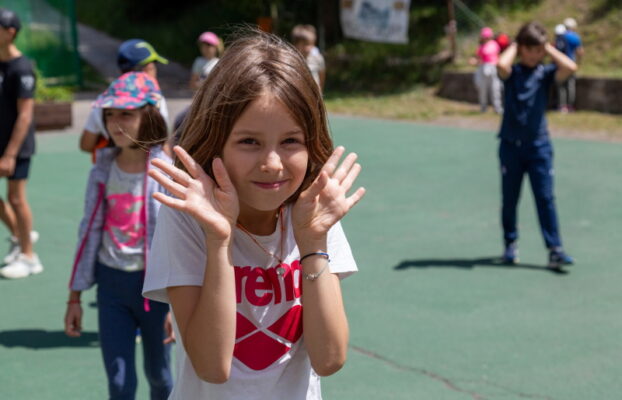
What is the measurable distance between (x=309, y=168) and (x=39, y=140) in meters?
11.7

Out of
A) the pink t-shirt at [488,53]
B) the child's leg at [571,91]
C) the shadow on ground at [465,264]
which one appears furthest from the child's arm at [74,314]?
the pink t-shirt at [488,53]

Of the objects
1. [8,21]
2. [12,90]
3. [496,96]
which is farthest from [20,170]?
[496,96]

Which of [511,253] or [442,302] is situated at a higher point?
[442,302]

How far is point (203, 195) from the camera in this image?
Result: 2.01 m

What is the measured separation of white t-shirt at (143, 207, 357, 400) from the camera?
2111 millimetres

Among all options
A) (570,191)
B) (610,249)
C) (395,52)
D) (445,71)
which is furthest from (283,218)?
(395,52)

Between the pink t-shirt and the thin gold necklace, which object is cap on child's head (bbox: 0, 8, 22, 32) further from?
the pink t-shirt

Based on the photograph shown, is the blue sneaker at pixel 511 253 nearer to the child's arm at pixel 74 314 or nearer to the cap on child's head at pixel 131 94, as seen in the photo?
the cap on child's head at pixel 131 94

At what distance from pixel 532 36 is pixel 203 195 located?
5.21 m

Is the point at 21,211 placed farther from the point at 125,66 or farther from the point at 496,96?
the point at 496,96

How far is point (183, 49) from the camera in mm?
28484

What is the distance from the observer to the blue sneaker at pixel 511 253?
22.8ft

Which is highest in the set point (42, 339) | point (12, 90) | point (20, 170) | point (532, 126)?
point (12, 90)

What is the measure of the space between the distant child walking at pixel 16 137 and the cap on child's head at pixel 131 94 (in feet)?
8.56
